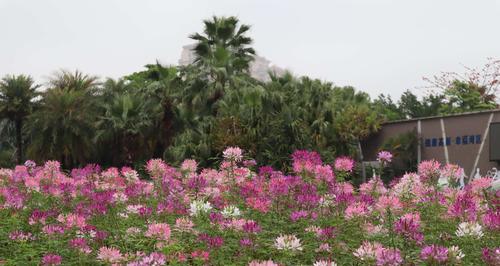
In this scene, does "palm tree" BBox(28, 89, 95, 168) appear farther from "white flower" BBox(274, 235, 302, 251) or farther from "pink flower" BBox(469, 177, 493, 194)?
"white flower" BBox(274, 235, 302, 251)

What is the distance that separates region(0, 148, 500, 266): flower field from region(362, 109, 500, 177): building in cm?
2231

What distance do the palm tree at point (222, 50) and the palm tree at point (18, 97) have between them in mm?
13072

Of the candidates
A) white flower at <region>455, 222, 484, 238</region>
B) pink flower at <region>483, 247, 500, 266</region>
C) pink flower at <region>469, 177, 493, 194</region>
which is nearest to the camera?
pink flower at <region>483, 247, 500, 266</region>

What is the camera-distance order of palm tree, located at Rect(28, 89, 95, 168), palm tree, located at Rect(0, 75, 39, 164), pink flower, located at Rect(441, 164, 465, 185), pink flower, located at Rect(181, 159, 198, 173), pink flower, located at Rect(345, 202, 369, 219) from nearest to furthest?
pink flower, located at Rect(345, 202, 369, 219), pink flower, located at Rect(441, 164, 465, 185), pink flower, located at Rect(181, 159, 198, 173), palm tree, located at Rect(28, 89, 95, 168), palm tree, located at Rect(0, 75, 39, 164)

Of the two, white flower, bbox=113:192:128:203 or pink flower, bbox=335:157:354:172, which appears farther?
pink flower, bbox=335:157:354:172

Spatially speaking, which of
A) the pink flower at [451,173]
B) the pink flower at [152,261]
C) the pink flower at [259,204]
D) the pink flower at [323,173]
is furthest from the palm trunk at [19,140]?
the pink flower at [152,261]

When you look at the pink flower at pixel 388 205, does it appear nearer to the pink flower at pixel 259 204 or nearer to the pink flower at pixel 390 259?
the pink flower at pixel 259 204

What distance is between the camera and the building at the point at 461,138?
86.8 ft

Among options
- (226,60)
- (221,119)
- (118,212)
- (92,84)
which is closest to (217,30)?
(226,60)

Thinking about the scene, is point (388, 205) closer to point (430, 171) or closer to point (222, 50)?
point (430, 171)

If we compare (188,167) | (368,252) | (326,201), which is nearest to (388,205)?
(326,201)

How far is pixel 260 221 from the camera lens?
463cm

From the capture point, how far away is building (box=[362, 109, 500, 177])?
26.5 meters

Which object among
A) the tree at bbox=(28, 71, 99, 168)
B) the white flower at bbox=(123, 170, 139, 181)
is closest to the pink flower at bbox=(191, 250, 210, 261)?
the white flower at bbox=(123, 170, 139, 181)
